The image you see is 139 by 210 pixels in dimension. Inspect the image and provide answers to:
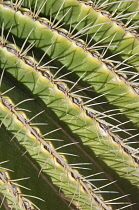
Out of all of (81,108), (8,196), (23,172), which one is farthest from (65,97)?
(8,196)

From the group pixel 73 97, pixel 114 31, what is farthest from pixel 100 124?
pixel 114 31

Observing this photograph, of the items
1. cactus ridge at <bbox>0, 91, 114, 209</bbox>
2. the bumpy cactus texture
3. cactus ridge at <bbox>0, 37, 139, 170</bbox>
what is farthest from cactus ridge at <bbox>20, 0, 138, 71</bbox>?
cactus ridge at <bbox>0, 91, 114, 209</bbox>

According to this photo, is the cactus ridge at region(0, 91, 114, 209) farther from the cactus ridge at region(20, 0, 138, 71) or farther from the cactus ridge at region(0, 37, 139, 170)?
the cactus ridge at region(20, 0, 138, 71)

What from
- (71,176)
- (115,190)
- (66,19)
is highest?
(66,19)

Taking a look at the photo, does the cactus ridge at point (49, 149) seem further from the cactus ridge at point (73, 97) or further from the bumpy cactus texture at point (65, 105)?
the cactus ridge at point (73, 97)

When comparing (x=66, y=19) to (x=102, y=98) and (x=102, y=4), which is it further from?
(x=102, y=98)

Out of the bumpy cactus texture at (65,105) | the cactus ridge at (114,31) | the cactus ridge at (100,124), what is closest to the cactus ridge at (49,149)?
the bumpy cactus texture at (65,105)

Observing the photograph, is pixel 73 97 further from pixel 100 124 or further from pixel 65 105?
pixel 100 124

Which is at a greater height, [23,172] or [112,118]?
[112,118]

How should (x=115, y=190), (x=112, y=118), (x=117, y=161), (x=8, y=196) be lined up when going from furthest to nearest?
(x=115, y=190) < (x=117, y=161) < (x=112, y=118) < (x=8, y=196)
